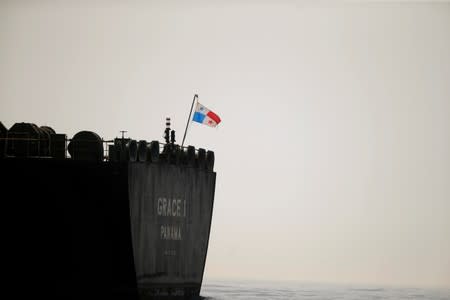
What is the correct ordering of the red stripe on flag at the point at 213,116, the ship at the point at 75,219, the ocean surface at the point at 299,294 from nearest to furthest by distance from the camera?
the ship at the point at 75,219 < the red stripe on flag at the point at 213,116 < the ocean surface at the point at 299,294

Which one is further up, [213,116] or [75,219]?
[213,116]

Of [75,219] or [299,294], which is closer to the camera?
[75,219]

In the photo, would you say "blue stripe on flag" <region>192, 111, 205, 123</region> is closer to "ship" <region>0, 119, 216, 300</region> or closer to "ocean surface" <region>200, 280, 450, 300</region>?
"ship" <region>0, 119, 216, 300</region>

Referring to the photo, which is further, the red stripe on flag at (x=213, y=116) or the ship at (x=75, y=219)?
the red stripe on flag at (x=213, y=116)

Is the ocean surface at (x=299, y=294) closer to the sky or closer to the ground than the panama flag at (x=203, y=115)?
closer to the ground

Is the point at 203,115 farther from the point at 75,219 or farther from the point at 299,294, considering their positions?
the point at 299,294

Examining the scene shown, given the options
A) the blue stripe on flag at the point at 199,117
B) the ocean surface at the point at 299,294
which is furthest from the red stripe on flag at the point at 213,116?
the ocean surface at the point at 299,294

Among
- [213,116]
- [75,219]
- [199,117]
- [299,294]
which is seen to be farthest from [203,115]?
[299,294]

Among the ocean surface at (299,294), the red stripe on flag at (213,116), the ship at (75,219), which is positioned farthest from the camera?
the ocean surface at (299,294)

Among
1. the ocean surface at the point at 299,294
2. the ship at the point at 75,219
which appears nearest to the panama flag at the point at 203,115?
the ship at the point at 75,219

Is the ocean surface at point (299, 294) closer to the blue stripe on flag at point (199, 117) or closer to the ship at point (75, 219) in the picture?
the blue stripe on flag at point (199, 117)

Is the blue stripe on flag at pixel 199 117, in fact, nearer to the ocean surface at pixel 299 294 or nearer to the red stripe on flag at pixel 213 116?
the red stripe on flag at pixel 213 116

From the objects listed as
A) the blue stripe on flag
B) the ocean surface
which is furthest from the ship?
the ocean surface

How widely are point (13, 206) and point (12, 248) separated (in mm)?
1507
